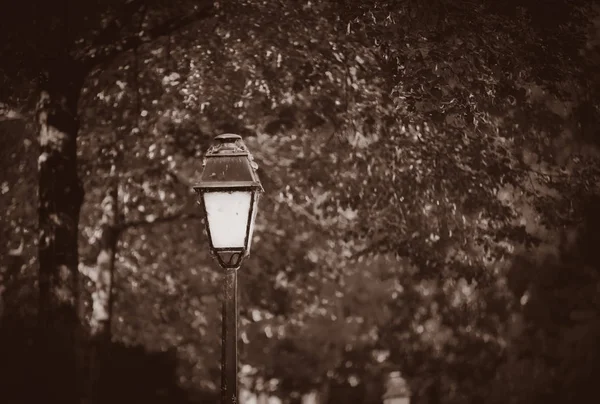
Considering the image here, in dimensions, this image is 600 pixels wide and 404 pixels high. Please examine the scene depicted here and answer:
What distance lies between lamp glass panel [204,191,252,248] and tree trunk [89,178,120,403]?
321 cm

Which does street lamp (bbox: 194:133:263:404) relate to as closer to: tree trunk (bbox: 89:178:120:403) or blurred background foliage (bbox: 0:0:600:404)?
tree trunk (bbox: 89:178:120:403)

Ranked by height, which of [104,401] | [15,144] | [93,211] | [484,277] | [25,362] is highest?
[15,144]

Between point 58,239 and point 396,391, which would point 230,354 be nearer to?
point 58,239

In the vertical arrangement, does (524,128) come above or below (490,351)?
above

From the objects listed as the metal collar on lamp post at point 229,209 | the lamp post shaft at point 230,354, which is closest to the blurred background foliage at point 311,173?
the metal collar on lamp post at point 229,209

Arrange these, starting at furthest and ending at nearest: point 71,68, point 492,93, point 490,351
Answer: point 490,351 → point 492,93 → point 71,68

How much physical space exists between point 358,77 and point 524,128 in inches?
101

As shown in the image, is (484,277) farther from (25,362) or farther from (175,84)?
(25,362)

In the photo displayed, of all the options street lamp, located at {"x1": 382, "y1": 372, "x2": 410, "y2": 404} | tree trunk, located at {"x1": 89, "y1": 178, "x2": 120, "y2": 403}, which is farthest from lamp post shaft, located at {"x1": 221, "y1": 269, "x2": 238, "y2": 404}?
street lamp, located at {"x1": 382, "y1": 372, "x2": 410, "y2": 404}

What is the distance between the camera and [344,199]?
9789mm

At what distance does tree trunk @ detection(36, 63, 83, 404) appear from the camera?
6.52m

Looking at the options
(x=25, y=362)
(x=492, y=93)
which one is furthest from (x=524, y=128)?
(x=25, y=362)

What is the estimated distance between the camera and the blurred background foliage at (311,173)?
9.05m

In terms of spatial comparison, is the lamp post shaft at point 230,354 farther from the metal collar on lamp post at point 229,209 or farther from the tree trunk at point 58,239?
the tree trunk at point 58,239
